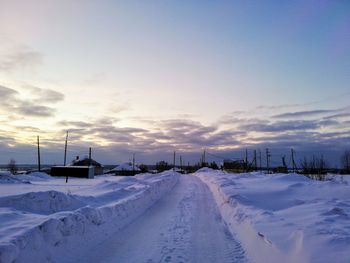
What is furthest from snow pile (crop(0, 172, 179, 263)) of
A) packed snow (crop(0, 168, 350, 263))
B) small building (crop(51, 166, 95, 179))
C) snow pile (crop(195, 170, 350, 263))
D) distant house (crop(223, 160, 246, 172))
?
distant house (crop(223, 160, 246, 172))

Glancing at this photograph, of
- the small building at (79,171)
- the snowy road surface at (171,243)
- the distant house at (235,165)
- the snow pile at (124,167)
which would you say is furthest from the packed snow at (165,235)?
the snow pile at (124,167)

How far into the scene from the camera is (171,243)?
9609mm

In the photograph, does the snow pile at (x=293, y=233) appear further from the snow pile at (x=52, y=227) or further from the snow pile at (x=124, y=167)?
the snow pile at (x=124, y=167)

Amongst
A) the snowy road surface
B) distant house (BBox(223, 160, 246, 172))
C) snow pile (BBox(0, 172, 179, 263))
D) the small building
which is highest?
distant house (BBox(223, 160, 246, 172))

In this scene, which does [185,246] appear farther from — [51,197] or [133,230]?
[51,197]

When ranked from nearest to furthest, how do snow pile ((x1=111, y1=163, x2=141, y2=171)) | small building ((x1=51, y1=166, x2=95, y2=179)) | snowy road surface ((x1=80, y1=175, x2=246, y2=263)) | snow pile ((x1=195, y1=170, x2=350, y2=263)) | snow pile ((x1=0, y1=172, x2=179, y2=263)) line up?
snow pile ((x1=195, y1=170, x2=350, y2=263)), snow pile ((x1=0, y1=172, x2=179, y2=263)), snowy road surface ((x1=80, y1=175, x2=246, y2=263)), small building ((x1=51, y1=166, x2=95, y2=179)), snow pile ((x1=111, y1=163, x2=141, y2=171))

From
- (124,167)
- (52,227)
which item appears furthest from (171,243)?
(124,167)

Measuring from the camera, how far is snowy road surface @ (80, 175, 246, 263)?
8193mm

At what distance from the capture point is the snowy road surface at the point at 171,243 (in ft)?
26.9

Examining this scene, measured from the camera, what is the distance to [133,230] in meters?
11.8

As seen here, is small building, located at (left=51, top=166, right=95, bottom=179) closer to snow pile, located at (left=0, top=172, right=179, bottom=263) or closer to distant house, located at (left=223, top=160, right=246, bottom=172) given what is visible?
distant house, located at (left=223, top=160, right=246, bottom=172)

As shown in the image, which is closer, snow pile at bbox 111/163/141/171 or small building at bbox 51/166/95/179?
small building at bbox 51/166/95/179

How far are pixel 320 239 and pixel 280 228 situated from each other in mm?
2266

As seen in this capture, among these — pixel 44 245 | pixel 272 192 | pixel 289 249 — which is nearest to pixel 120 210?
pixel 44 245
